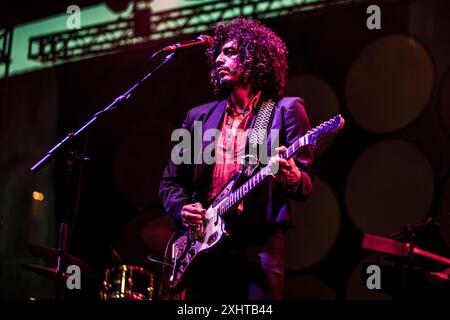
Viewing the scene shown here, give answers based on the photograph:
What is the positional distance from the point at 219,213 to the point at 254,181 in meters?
0.25

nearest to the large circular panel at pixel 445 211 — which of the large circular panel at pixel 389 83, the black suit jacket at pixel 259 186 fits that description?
the large circular panel at pixel 389 83

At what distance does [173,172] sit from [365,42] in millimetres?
2859

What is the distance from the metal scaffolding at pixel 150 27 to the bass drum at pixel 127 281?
264 centimetres

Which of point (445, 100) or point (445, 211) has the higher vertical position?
point (445, 100)

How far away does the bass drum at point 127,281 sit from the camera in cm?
529

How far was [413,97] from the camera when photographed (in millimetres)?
5125

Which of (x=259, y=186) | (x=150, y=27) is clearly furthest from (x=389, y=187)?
(x=150, y=27)

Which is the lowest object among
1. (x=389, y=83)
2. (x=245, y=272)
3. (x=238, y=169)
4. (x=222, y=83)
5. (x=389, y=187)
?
(x=245, y=272)

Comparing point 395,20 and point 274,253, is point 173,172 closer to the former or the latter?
point 274,253

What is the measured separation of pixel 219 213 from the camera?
2.88m

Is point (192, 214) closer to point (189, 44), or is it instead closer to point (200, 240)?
point (200, 240)

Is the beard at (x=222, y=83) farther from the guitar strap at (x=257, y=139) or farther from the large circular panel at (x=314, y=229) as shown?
the large circular panel at (x=314, y=229)
